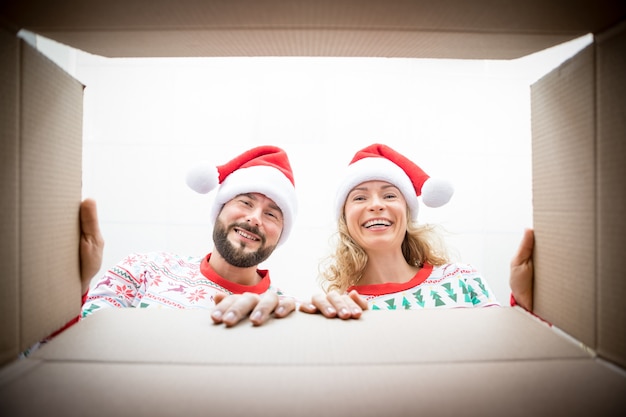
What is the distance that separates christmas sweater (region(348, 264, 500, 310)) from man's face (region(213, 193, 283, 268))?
0.42 m

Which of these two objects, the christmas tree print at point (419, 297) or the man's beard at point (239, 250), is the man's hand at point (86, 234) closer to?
the man's beard at point (239, 250)

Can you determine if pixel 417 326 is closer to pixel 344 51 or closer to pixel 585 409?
pixel 585 409

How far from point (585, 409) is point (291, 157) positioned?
194 centimetres

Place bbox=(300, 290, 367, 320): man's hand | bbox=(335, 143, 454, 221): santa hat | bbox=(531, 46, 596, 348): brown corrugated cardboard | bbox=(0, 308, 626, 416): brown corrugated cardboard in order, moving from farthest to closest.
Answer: bbox=(335, 143, 454, 221): santa hat < bbox=(300, 290, 367, 320): man's hand < bbox=(531, 46, 596, 348): brown corrugated cardboard < bbox=(0, 308, 626, 416): brown corrugated cardboard

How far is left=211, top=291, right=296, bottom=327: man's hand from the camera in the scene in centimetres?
48

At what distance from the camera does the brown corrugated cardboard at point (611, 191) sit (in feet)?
1.19

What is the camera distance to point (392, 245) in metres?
1.57

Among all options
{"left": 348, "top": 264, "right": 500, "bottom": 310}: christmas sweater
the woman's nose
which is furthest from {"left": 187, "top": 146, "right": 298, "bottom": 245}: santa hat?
{"left": 348, "top": 264, "right": 500, "bottom": 310}: christmas sweater

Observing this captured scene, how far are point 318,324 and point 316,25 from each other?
36 cm

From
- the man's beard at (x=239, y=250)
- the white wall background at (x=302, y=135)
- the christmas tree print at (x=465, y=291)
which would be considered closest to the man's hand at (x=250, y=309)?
the man's beard at (x=239, y=250)

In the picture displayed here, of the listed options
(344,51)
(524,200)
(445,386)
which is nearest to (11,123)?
(344,51)

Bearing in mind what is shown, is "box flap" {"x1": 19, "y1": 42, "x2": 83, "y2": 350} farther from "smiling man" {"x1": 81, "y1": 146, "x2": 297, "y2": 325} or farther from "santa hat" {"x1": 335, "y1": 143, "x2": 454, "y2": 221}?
"santa hat" {"x1": 335, "y1": 143, "x2": 454, "y2": 221}

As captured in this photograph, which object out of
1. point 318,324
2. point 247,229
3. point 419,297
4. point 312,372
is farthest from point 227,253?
point 312,372

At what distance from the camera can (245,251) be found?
1.53 m
